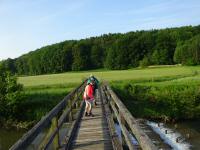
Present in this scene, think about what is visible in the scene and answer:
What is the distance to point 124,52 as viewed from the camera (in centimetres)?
12812

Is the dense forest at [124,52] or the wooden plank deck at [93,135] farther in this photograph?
the dense forest at [124,52]

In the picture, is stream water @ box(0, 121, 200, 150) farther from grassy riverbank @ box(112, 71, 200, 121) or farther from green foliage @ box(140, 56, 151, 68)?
green foliage @ box(140, 56, 151, 68)

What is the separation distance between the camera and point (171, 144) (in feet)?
90.0

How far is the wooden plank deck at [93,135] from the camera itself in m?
10.9

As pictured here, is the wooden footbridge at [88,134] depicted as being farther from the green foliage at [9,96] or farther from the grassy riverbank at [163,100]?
the green foliage at [9,96]

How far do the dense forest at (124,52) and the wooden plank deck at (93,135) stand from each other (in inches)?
3788

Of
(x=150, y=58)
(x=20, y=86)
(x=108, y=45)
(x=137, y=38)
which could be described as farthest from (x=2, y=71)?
(x=108, y=45)

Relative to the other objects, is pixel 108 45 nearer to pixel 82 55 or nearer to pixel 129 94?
pixel 82 55

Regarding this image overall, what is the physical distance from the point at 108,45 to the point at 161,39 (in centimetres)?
2660

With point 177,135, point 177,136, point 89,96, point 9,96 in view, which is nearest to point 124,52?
point 9,96

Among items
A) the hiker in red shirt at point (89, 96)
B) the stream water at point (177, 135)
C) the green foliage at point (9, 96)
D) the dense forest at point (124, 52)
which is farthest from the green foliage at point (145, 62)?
the hiker in red shirt at point (89, 96)

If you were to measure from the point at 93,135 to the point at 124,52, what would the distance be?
116 metres

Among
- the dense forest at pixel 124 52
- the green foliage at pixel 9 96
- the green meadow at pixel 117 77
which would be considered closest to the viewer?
the green foliage at pixel 9 96

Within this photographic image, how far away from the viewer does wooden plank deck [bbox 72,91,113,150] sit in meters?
10.9
